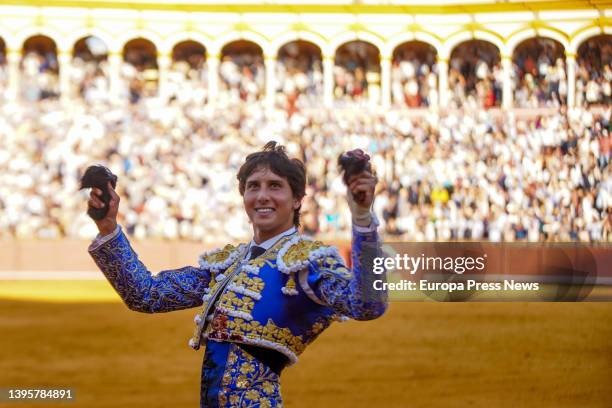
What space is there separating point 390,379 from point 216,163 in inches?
266

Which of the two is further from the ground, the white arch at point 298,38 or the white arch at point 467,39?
the white arch at point 298,38

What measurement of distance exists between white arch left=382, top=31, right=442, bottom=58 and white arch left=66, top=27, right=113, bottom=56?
3.72 m

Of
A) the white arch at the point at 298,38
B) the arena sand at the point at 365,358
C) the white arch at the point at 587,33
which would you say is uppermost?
the white arch at the point at 298,38

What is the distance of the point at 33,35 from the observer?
13.3 meters

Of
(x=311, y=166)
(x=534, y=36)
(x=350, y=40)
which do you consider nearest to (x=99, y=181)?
(x=534, y=36)

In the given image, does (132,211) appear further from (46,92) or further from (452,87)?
(452,87)

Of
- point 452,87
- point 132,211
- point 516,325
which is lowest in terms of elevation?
point 516,325

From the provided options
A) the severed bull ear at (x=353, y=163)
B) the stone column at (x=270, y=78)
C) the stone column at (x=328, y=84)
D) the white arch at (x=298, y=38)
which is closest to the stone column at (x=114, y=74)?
the stone column at (x=270, y=78)

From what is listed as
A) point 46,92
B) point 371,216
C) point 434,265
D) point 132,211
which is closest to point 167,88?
point 46,92

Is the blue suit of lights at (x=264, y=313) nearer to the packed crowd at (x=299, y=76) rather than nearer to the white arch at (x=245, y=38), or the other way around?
the packed crowd at (x=299, y=76)

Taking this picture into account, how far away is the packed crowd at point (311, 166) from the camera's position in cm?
1039

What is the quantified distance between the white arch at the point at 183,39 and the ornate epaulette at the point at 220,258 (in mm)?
11646

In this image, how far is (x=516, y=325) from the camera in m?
7.98

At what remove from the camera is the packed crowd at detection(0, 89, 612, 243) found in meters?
10.4
